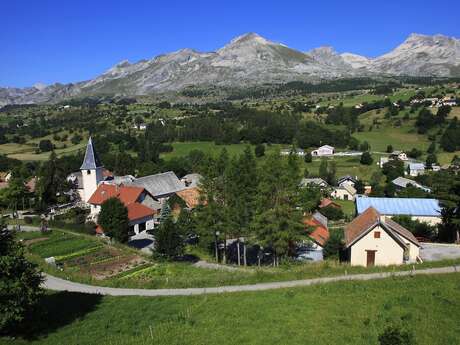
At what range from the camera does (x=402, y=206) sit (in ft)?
167

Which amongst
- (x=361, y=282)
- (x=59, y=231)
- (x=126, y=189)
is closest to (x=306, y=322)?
(x=361, y=282)

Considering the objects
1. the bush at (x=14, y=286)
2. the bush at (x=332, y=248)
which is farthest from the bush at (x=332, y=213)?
the bush at (x=14, y=286)

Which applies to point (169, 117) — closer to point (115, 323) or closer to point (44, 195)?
point (44, 195)

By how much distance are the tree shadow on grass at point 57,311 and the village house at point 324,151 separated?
3914 inches

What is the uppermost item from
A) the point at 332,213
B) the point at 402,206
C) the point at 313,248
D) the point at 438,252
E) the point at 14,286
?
the point at 14,286

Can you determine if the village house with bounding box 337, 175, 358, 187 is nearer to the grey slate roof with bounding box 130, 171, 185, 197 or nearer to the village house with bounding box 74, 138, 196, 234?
the village house with bounding box 74, 138, 196, 234

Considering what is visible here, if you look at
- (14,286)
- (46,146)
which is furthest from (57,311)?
(46,146)

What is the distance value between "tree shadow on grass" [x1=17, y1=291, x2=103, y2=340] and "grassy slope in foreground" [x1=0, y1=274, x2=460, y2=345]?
2.0 inches

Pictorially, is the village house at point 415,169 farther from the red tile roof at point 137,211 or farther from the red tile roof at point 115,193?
the red tile roof at point 137,211

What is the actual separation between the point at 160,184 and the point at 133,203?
1449 centimetres

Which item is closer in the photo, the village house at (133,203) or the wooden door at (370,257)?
the wooden door at (370,257)

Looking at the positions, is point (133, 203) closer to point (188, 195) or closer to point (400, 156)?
point (188, 195)

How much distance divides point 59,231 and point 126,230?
819cm

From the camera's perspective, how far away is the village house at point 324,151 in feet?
384
